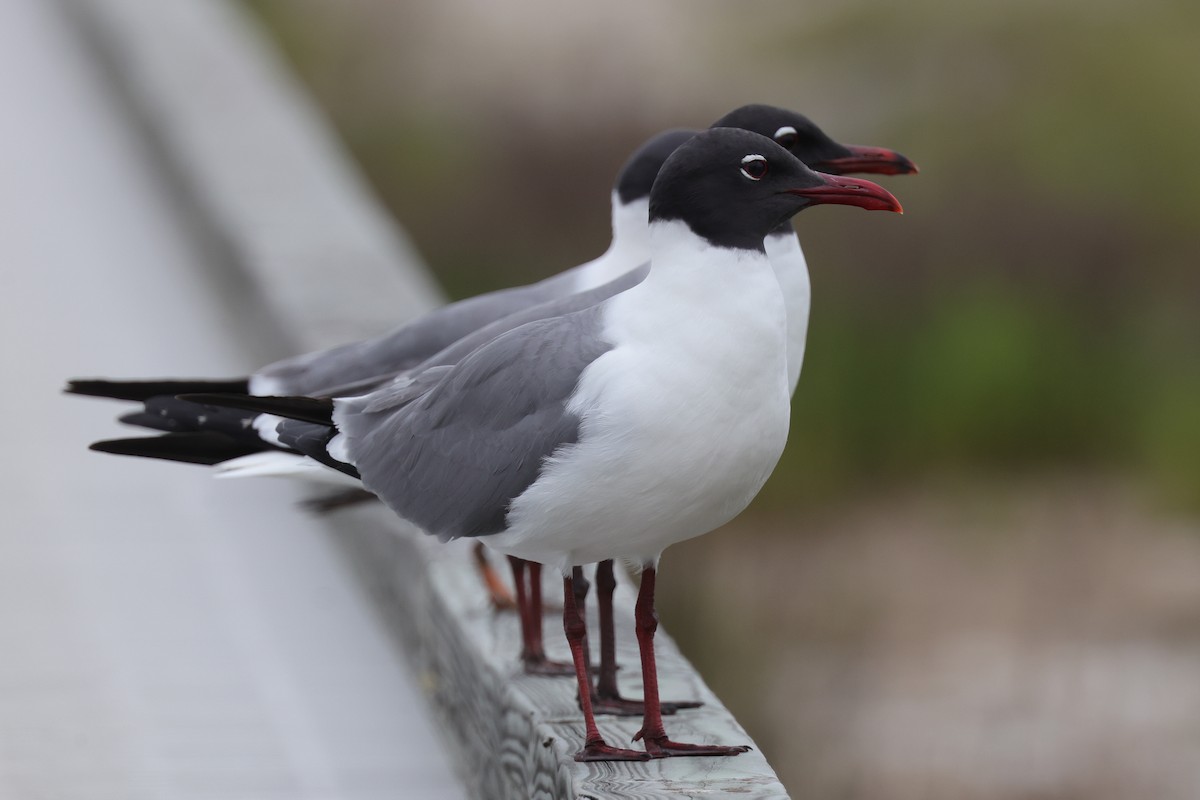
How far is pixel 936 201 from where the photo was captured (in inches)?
337

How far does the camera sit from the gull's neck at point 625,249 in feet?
11.1

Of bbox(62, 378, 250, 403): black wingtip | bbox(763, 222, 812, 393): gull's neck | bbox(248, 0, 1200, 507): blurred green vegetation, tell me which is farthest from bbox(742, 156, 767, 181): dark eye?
bbox(248, 0, 1200, 507): blurred green vegetation

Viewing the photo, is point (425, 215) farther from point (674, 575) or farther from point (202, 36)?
point (674, 575)

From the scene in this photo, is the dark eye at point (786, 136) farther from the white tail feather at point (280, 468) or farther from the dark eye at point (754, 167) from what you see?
the white tail feather at point (280, 468)

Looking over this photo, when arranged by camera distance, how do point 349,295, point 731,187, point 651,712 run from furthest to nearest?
point 349,295
point 651,712
point 731,187

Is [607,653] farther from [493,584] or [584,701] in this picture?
[493,584]

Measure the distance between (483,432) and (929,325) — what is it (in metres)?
5.22

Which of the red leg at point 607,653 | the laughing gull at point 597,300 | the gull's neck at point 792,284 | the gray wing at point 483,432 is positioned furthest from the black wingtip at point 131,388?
the gull's neck at point 792,284

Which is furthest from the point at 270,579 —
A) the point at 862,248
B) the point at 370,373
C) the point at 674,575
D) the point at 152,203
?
the point at 862,248

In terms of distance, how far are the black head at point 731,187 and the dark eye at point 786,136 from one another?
1.79 feet

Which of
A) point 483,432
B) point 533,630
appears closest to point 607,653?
point 533,630

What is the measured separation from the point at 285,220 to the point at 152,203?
4.41 ft

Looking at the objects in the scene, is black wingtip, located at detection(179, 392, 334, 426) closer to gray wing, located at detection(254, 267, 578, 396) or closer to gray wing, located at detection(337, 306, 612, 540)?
gray wing, located at detection(337, 306, 612, 540)

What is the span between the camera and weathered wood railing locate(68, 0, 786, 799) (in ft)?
9.35
